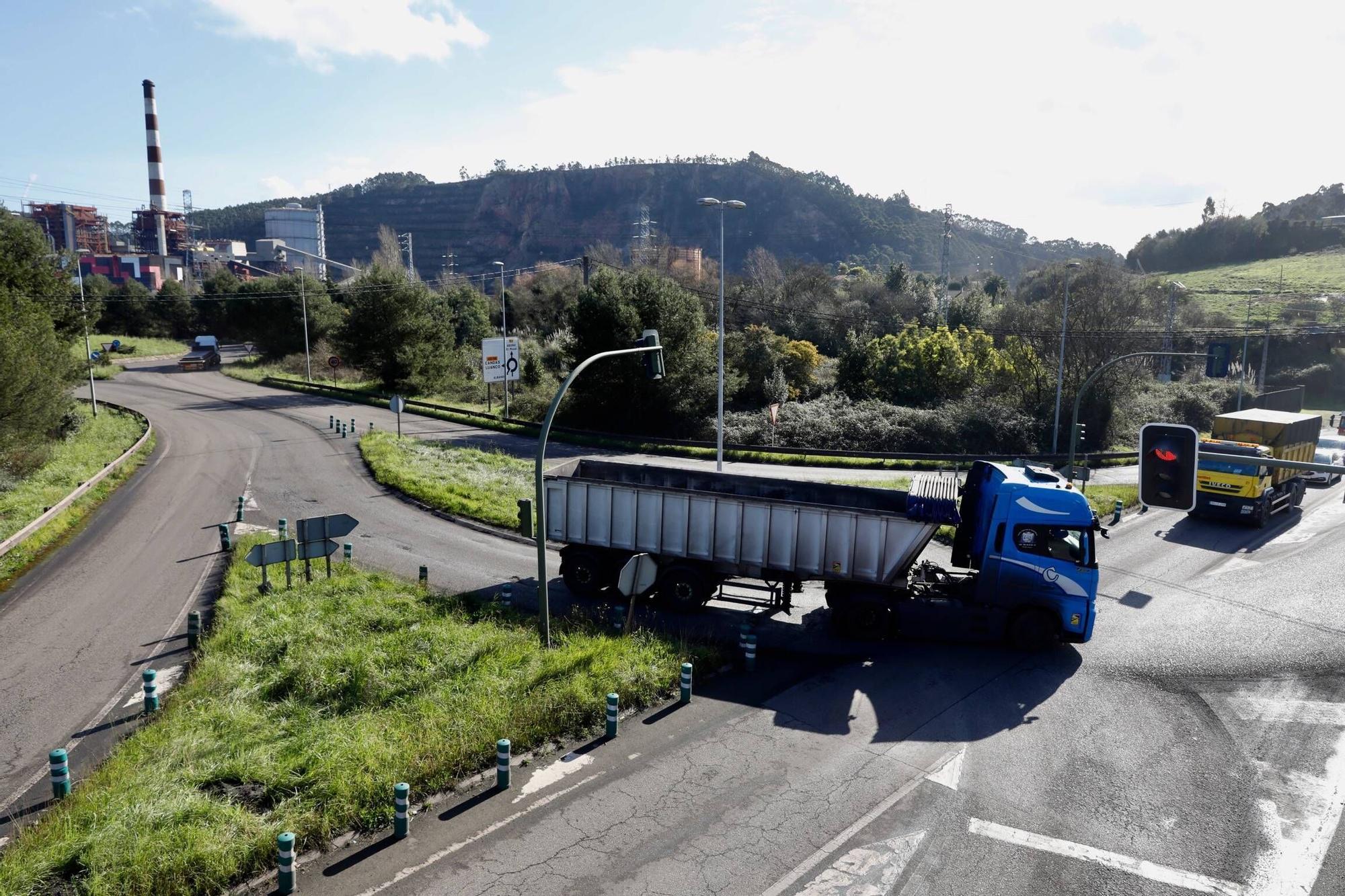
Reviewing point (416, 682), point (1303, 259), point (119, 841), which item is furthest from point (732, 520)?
point (1303, 259)

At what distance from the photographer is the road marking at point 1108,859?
8.58 metres

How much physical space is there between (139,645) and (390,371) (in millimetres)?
39676

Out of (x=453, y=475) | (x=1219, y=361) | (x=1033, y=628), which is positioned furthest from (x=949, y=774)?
(x=1219, y=361)

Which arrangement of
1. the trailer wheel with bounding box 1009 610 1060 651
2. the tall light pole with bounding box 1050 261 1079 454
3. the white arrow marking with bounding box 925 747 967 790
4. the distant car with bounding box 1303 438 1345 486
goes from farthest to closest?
the tall light pole with bounding box 1050 261 1079 454 < the distant car with bounding box 1303 438 1345 486 < the trailer wheel with bounding box 1009 610 1060 651 < the white arrow marking with bounding box 925 747 967 790


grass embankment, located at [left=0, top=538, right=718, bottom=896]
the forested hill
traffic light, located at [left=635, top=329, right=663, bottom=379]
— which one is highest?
the forested hill

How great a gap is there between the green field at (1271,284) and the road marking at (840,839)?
84556 millimetres

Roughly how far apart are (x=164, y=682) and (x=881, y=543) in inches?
487

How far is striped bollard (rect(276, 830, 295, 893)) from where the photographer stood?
800 cm

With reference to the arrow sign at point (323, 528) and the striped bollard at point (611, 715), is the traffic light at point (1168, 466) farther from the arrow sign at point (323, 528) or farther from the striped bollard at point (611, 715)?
the arrow sign at point (323, 528)

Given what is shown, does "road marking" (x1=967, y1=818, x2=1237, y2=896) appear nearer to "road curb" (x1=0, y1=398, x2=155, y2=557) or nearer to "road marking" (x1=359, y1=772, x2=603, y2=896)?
"road marking" (x1=359, y1=772, x2=603, y2=896)

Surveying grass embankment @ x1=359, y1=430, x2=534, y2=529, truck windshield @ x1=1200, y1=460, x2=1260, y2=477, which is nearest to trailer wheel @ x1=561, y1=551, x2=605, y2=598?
grass embankment @ x1=359, y1=430, x2=534, y2=529

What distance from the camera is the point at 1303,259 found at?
117m

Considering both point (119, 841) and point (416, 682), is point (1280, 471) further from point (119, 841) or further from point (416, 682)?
point (119, 841)

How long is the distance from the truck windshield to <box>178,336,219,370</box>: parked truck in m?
Answer: 67.1
